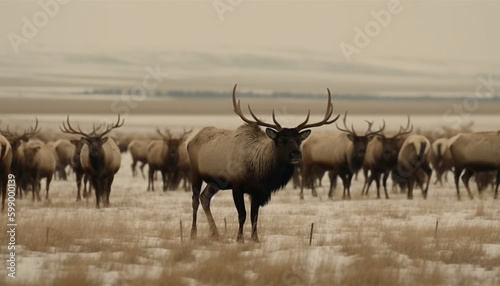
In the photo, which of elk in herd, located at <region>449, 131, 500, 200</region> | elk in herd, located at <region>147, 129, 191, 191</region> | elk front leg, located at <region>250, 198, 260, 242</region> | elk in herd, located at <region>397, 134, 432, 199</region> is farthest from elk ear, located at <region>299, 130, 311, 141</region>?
elk in herd, located at <region>147, 129, 191, 191</region>

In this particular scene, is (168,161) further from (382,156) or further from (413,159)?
(413,159)

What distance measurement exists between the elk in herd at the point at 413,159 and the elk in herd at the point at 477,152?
41.2 inches

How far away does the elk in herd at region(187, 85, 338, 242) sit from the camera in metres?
12.8

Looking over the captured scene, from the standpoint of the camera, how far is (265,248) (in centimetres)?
1233

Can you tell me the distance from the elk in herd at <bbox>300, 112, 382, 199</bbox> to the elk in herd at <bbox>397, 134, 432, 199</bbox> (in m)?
1.15

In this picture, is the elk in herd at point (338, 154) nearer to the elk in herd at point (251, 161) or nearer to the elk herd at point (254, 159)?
the elk herd at point (254, 159)

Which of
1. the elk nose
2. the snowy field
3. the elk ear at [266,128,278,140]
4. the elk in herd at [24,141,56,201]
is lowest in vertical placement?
the snowy field

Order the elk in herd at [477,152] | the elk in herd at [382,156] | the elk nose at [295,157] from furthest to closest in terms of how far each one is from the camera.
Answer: the elk in herd at [382,156], the elk in herd at [477,152], the elk nose at [295,157]

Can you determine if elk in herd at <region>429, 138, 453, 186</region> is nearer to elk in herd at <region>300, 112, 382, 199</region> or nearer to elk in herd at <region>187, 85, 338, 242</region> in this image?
elk in herd at <region>300, 112, 382, 199</region>

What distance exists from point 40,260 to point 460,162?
52.6ft

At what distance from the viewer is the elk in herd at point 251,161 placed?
42.0 ft

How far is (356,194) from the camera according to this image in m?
26.3

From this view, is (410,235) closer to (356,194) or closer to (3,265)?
(3,265)

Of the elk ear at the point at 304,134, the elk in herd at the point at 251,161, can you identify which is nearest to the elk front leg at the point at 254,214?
the elk in herd at the point at 251,161
